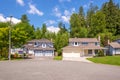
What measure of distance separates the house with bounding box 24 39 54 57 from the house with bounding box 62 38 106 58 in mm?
6970

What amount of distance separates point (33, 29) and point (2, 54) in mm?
42163

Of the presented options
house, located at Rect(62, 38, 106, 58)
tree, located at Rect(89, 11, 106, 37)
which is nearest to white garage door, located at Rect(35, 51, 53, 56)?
house, located at Rect(62, 38, 106, 58)

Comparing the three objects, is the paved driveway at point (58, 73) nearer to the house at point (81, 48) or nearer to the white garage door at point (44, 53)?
the house at point (81, 48)

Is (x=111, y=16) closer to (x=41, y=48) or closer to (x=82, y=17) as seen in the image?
(x=82, y=17)

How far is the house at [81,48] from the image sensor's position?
201ft

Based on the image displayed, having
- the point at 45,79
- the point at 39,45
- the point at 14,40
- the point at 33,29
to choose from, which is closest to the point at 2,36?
the point at 14,40

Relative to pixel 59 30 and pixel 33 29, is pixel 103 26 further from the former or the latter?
pixel 33 29

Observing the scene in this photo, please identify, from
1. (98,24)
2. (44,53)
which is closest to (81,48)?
(44,53)

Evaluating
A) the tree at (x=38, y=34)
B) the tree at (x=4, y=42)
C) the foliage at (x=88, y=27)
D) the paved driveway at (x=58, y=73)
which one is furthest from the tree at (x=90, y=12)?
the paved driveway at (x=58, y=73)

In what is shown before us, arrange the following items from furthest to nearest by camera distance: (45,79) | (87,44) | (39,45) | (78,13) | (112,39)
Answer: (78,13), (112,39), (39,45), (87,44), (45,79)

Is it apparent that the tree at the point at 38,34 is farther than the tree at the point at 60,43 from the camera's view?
Yes

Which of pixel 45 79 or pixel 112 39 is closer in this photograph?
pixel 45 79

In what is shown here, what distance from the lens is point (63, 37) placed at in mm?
71250

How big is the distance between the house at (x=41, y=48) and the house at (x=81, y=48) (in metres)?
6.97
